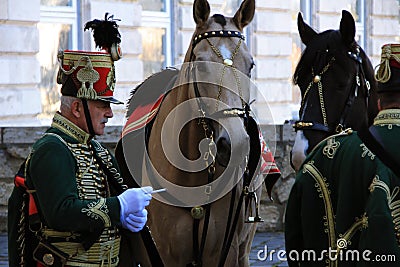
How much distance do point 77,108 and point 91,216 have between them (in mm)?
516

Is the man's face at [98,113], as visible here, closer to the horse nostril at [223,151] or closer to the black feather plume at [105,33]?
the black feather plume at [105,33]

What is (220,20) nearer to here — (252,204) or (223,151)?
(223,151)

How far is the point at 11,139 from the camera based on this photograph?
8.62 m

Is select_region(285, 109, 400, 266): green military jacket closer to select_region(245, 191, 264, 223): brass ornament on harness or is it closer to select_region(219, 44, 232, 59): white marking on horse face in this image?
select_region(245, 191, 264, 223): brass ornament on harness

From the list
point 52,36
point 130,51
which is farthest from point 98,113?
point 130,51

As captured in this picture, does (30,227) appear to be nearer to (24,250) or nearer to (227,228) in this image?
(24,250)

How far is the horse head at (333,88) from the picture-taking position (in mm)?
5199

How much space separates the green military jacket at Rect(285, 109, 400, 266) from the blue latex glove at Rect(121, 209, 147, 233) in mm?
645

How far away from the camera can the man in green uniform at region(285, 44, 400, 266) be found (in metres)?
3.58

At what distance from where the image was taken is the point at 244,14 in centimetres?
554

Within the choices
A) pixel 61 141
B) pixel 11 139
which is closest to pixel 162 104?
pixel 61 141

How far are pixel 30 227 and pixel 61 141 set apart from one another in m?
0.40

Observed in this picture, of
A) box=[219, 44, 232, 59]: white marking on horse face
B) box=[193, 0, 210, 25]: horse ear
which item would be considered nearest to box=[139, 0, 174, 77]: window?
box=[193, 0, 210, 25]: horse ear

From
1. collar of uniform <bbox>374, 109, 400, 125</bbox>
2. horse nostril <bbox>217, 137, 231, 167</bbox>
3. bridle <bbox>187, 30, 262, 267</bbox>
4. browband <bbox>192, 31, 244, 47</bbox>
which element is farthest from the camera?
browband <bbox>192, 31, 244, 47</bbox>
